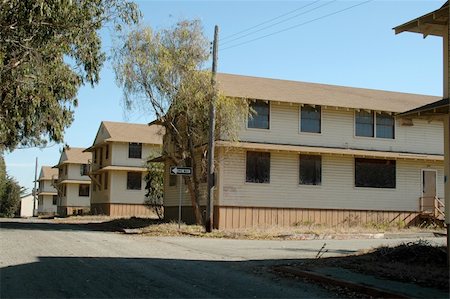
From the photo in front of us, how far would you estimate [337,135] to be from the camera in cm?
2989

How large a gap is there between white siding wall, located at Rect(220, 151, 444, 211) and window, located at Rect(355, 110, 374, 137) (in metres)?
1.65

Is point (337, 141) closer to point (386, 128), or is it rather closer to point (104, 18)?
point (386, 128)

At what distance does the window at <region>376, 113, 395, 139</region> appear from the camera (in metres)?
30.8

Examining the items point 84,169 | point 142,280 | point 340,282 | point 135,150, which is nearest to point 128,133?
point 135,150

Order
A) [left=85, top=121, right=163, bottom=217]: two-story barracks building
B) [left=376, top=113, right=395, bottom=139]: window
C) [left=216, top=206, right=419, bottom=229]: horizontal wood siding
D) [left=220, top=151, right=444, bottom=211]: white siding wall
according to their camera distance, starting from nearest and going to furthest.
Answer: [left=216, top=206, right=419, bottom=229]: horizontal wood siding → [left=220, top=151, right=444, bottom=211]: white siding wall → [left=376, top=113, right=395, bottom=139]: window → [left=85, top=121, right=163, bottom=217]: two-story barracks building

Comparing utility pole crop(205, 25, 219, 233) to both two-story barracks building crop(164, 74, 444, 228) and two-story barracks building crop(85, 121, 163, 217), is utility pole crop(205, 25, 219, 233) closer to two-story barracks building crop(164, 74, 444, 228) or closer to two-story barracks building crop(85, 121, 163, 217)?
two-story barracks building crop(164, 74, 444, 228)

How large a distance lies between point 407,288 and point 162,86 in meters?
18.0

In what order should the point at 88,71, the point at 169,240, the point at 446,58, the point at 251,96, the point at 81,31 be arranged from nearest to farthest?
the point at 446,58, the point at 81,31, the point at 88,71, the point at 169,240, the point at 251,96

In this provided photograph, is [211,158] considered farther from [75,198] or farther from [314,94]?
[75,198]

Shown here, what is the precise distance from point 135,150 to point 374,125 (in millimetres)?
25244

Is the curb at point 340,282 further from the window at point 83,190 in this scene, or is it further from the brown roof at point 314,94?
the window at point 83,190

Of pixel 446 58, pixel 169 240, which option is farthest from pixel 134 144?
pixel 446 58

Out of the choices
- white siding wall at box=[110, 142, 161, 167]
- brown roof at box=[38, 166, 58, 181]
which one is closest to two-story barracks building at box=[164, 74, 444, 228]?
white siding wall at box=[110, 142, 161, 167]

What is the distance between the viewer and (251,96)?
27766 millimetres
